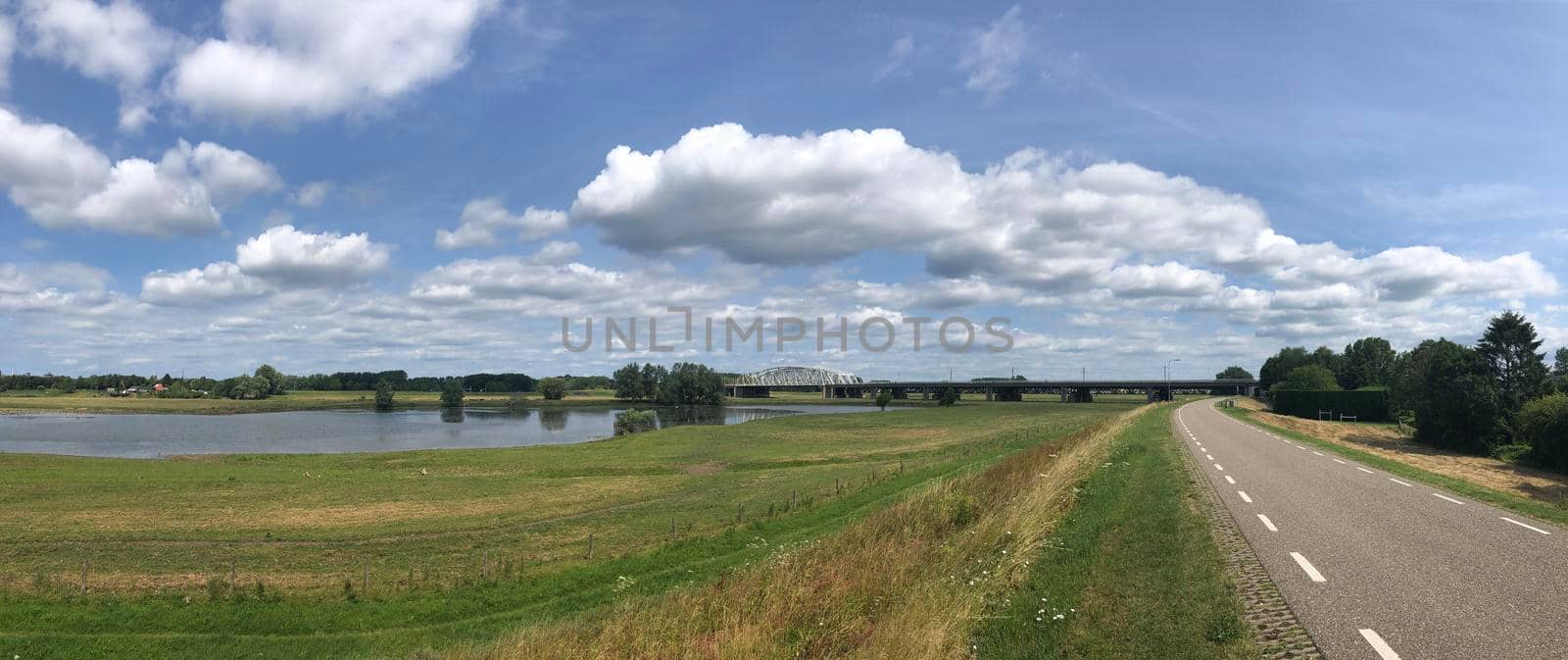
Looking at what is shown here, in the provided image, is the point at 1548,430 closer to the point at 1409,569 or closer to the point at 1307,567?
the point at 1409,569

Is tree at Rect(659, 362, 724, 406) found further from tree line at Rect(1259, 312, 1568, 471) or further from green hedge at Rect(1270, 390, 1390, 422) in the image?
tree line at Rect(1259, 312, 1568, 471)

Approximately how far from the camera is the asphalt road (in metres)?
8.29

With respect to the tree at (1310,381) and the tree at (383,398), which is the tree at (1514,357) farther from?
the tree at (383,398)

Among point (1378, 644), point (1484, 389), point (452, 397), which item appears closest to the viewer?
point (1378, 644)

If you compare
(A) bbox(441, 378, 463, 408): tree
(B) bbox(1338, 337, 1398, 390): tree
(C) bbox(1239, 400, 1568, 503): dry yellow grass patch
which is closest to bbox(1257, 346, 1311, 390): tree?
(B) bbox(1338, 337, 1398, 390): tree

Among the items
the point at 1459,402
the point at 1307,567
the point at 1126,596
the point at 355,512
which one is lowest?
the point at 355,512

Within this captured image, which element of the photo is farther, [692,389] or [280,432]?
[692,389]

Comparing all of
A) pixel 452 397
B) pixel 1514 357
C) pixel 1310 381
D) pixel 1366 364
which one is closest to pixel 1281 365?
pixel 1366 364

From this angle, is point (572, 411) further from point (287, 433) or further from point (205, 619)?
point (205, 619)

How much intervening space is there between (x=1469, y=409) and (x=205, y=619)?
3211 inches

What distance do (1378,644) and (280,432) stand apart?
397 ft

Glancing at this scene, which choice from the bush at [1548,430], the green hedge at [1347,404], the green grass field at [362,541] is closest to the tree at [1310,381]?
the green hedge at [1347,404]

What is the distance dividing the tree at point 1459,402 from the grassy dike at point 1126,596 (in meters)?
63.0

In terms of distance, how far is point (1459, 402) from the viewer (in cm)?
6256
